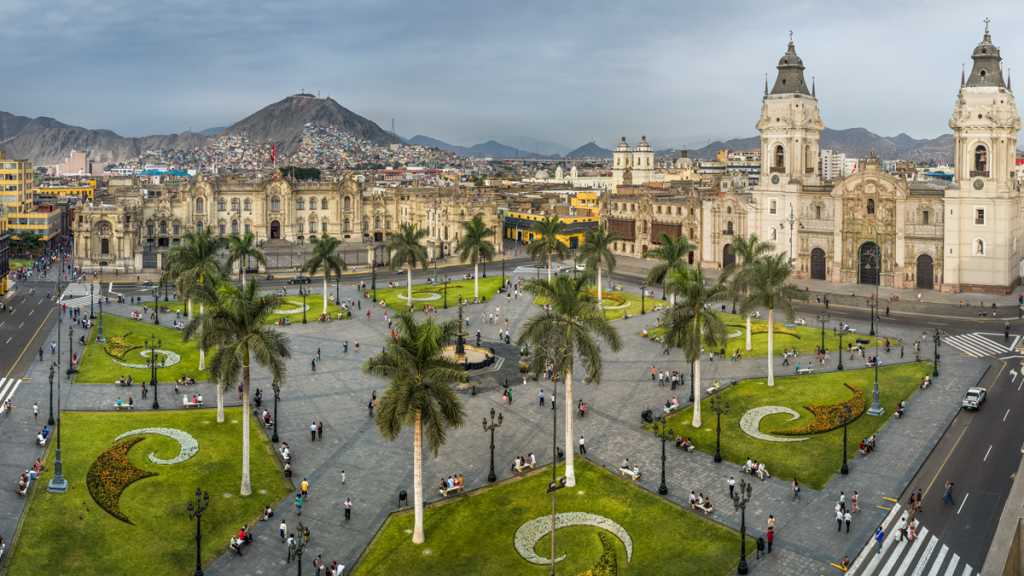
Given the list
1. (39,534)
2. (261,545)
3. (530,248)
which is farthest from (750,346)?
(39,534)

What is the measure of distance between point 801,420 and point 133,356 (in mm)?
49807

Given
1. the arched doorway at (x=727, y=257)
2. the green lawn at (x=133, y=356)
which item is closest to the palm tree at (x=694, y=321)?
the green lawn at (x=133, y=356)

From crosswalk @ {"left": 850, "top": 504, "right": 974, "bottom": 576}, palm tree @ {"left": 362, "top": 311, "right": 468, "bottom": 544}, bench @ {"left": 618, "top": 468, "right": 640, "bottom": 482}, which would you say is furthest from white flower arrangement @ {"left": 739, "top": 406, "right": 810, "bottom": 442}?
palm tree @ {"left": 362, "top": 311, "right": 468, "bottom": 544}

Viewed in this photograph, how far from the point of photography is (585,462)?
43.9m

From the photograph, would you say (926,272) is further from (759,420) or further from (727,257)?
(759,420)

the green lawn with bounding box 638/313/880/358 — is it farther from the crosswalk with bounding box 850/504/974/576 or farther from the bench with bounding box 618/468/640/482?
the crosswalk with bounding box 850/504/974/576

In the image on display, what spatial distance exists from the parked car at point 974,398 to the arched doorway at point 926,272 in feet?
130

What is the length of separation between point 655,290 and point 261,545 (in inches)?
2610

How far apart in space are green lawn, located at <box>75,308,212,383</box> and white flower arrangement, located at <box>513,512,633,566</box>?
32.5 meters

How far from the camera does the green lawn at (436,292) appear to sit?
86.8 metres

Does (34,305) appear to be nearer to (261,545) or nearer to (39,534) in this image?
(39,534)

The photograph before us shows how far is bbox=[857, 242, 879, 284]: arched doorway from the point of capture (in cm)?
9119

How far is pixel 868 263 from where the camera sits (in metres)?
92.0

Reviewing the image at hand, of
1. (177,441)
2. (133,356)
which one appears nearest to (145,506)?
(177,441)
